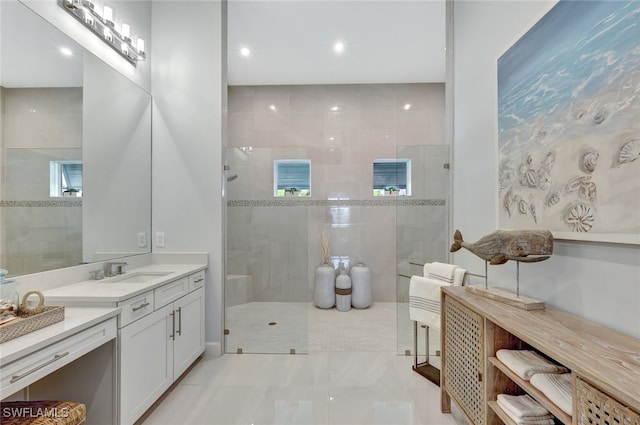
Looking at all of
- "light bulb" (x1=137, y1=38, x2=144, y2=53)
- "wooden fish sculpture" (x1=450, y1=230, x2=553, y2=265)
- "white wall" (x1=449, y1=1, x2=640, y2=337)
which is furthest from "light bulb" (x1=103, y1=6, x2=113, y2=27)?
"wooden fish sculpture" (x1=450, y1=230, x2=553, y2=265)

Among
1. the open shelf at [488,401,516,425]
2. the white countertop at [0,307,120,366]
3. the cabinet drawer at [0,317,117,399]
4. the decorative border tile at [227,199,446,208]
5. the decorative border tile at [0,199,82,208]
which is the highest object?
the decorative border tile at [227,199,446,208]

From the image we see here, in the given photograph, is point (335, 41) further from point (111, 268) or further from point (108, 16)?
point (111, 268)

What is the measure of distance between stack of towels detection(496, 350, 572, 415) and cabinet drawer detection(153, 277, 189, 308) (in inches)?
77.6

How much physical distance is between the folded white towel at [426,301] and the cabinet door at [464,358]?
11.5 inches

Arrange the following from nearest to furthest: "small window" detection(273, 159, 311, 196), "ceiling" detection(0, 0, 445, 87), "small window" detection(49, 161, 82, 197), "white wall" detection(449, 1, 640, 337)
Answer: "white wall" detection(449, 1, 640, 337)
"small window" detection(49, 161, 82, 197)
"ceiling" detection(0, 0, 445, 87)
"small window" detection(273, 159, 311, 196)

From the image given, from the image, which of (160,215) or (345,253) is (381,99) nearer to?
(345,253)

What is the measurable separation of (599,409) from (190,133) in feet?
9.79

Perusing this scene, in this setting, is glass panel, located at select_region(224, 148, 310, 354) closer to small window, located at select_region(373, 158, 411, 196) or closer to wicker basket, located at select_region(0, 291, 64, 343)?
small window, located at select_region(373, 158, 411, 196)

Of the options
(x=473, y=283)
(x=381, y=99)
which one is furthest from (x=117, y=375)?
(x=381, y=99)

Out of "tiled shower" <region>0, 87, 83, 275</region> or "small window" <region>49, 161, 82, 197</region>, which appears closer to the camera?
"tiled shower" <region>0, 87, 83, 275</region>

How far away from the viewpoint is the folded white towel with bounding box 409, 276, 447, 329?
208 cm

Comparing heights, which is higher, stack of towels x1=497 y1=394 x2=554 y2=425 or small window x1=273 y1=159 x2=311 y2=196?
small window x1=273 y1=159 x2=311 y2=196

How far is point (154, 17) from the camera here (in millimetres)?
2637

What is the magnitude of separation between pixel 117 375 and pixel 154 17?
2.95m
